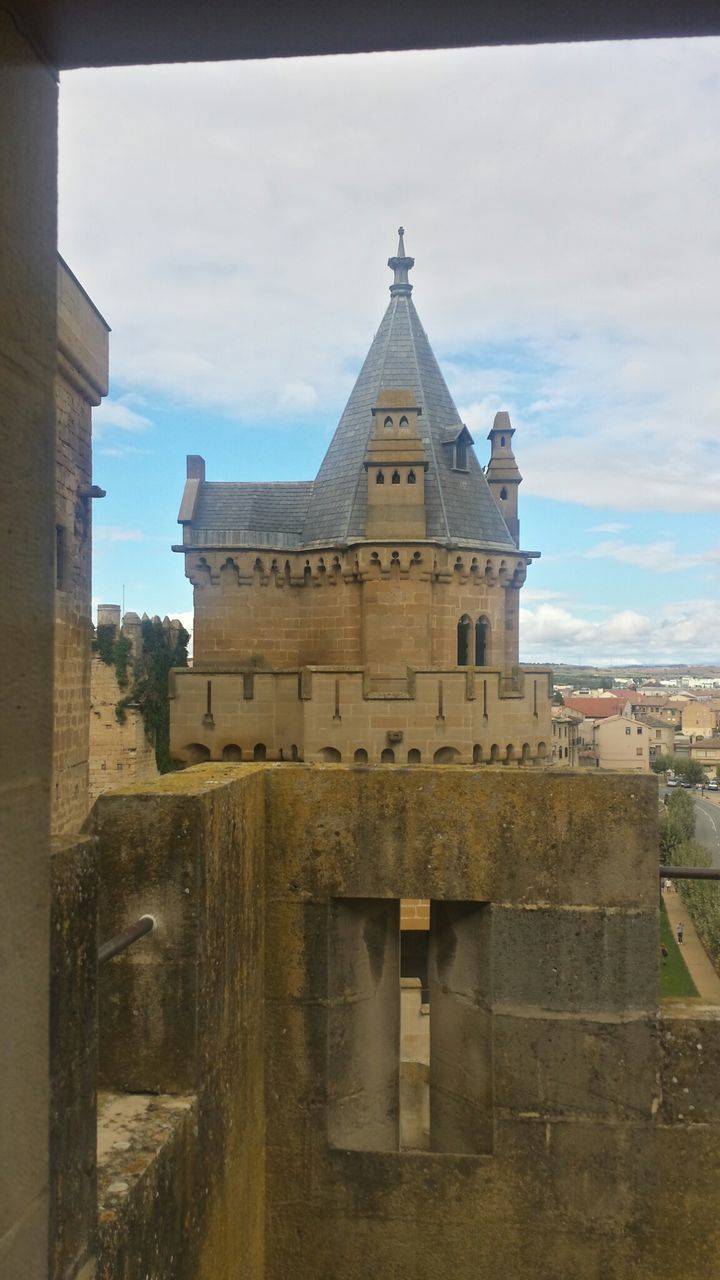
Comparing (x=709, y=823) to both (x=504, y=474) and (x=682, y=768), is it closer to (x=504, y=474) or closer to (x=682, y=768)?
(x=682, y=768)

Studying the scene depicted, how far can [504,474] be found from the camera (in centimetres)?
2236

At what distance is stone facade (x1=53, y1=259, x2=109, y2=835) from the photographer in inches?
522

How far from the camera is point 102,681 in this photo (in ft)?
82.7

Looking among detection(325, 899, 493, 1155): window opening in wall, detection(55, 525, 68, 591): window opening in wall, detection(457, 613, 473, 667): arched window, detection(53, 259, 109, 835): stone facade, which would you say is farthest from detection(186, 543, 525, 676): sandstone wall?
detection(325, 899, 493, 1155): window opening in wall

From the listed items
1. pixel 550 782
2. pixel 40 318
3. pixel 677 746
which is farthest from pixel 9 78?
pixel 677 746

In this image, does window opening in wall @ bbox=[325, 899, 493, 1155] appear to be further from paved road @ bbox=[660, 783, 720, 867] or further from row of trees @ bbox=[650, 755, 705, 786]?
row of trees @ bbox=[650, 755, 705, 786]

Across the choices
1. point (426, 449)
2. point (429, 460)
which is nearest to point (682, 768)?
point (426, 449)

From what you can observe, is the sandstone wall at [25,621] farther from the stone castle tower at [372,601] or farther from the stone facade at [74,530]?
the stone castle tower at [372,601]

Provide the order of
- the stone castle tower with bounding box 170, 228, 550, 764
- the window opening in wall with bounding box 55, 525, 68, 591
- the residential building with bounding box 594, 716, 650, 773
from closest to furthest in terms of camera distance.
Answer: the window opening in wall with bounding box 55, 525, 68, 591 < the stone castle tower with bounding box 170, 228, 550, 764 < the residential building with bounding box 594, 716, 650, 773

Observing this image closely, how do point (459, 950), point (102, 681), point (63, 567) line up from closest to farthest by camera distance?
point (459, 950)
point (63, 567)
point (102, 681)

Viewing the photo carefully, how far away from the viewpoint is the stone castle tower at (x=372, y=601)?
17484mm

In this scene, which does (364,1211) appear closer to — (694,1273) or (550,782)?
(694,1273)

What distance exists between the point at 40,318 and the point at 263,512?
1890 centimetres

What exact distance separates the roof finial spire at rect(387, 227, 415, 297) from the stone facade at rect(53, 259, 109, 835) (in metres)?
8.96
